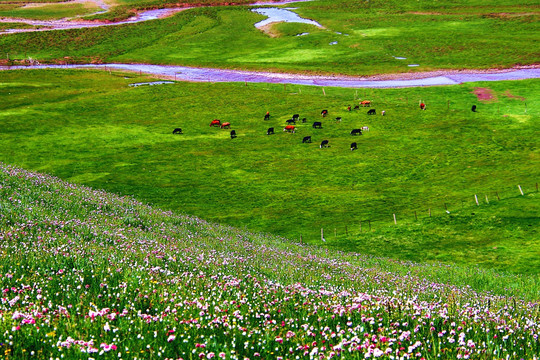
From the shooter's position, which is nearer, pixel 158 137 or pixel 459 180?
pixel 459 180

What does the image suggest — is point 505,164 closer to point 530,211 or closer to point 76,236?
point 530,211

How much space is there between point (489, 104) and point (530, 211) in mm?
50837

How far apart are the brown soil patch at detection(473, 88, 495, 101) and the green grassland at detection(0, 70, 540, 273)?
1.87 meters

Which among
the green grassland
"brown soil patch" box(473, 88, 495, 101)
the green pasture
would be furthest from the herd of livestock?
the green pasture

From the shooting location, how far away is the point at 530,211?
4219 centimetres

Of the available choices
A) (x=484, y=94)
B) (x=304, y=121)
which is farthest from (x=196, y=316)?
(x=484, y=94)

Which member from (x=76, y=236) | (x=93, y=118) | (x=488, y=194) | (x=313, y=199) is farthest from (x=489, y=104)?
(x=76, y=236)

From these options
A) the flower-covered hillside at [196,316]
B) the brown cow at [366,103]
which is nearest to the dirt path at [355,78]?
the brown cow at [366,103]

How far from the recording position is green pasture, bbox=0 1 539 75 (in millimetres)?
128250

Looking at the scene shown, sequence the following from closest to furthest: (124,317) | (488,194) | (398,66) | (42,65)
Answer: (124,317) < (488,194) < (398,66) < (42,65)

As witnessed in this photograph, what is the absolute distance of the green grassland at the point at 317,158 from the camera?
4244 cm

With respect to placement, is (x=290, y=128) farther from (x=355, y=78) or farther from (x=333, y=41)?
(x=333, y=41)

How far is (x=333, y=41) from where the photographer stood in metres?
155

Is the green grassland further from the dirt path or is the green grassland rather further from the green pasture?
the green pasture
